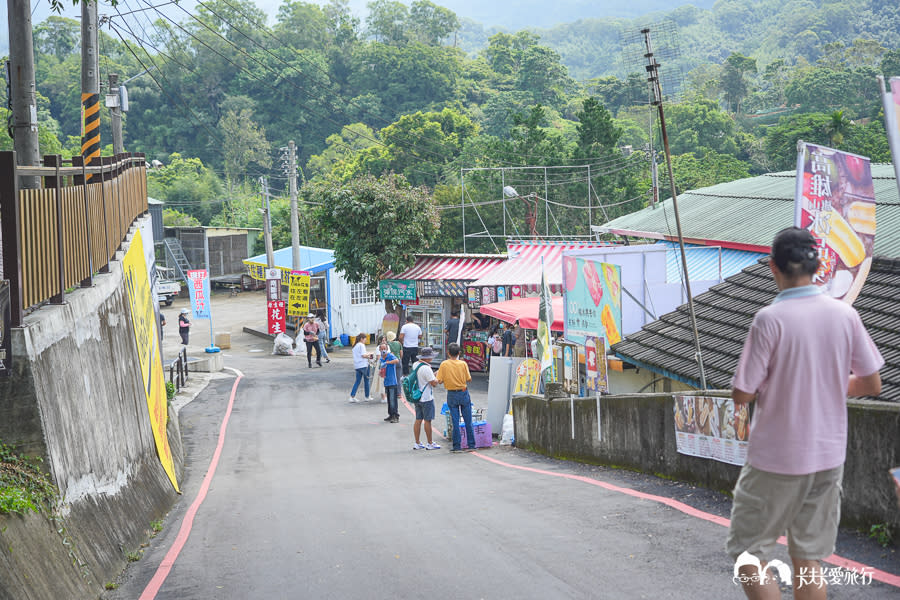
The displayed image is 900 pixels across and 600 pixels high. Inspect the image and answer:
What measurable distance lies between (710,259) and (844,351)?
18.4 m

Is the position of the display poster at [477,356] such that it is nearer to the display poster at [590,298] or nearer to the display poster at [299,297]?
the display poster at [299,297]

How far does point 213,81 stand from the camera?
99875mm

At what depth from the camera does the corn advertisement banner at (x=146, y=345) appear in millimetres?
10945

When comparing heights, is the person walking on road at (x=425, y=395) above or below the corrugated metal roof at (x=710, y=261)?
below

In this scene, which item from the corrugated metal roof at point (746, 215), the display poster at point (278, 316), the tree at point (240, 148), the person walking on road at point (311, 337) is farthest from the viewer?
the tree at point (240, 148)

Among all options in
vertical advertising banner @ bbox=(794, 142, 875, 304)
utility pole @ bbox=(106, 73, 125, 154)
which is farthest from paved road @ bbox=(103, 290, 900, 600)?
utility pole @ bbox=(106, 73, 125, 154)

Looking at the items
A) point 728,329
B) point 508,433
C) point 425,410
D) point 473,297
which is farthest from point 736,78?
point 728,329

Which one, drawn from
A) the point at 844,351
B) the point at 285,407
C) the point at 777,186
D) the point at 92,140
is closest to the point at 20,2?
the point at 92,140

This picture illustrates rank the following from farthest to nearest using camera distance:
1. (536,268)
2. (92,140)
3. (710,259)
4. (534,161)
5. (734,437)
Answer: (534,161)
(536,268)
(710,259)
(92,140)
(734,437)

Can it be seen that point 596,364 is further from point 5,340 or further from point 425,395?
point 5,340

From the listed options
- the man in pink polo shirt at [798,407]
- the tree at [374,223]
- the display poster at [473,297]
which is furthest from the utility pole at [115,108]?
the man in pink polo shirt at [798,407]

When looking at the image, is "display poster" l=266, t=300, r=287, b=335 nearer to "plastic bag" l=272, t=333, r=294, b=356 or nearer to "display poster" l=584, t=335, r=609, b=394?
"plastic bag" l=272, t=333, r=294, b=356

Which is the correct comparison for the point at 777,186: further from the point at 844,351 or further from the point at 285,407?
the point at 844,351

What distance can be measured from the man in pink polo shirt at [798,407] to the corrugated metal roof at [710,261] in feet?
52.9
